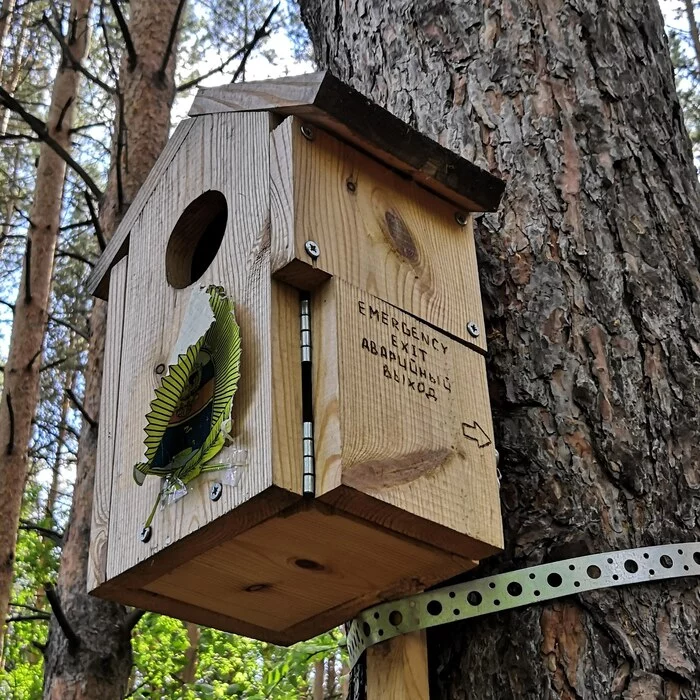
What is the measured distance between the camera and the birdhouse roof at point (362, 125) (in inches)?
65.1

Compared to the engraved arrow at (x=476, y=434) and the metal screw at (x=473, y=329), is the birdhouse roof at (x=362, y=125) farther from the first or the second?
the engraved arrow at (x=476, y=434)

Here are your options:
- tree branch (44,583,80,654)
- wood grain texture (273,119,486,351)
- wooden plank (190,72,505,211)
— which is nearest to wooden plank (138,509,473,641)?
wood grain texture (273,119,486,351)

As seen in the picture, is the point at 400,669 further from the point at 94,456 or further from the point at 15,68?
the point at 15,68

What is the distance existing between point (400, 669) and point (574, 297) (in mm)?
758

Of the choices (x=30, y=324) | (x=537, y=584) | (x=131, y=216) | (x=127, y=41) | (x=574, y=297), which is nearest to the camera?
(x=537, y=584)

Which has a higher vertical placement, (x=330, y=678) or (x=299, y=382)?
(x=330, y=678)

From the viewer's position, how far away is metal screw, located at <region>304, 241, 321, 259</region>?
1536 millimetres

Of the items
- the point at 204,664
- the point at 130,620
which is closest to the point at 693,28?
the point at 204,664

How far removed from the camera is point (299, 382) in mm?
1473

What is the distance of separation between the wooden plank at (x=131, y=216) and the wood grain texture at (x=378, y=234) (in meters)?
0.39

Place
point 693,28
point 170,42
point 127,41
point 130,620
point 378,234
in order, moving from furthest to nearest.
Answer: point 693,28 → point 170,42 → point 127,41 → point 130,620 → point 378,234

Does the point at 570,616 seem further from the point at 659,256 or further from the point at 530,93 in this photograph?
the point at 530,93

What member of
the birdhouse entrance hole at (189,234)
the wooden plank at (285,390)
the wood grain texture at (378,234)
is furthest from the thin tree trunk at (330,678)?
the wooden plank at (285,390)

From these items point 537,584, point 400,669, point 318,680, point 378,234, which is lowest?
point 400,669
